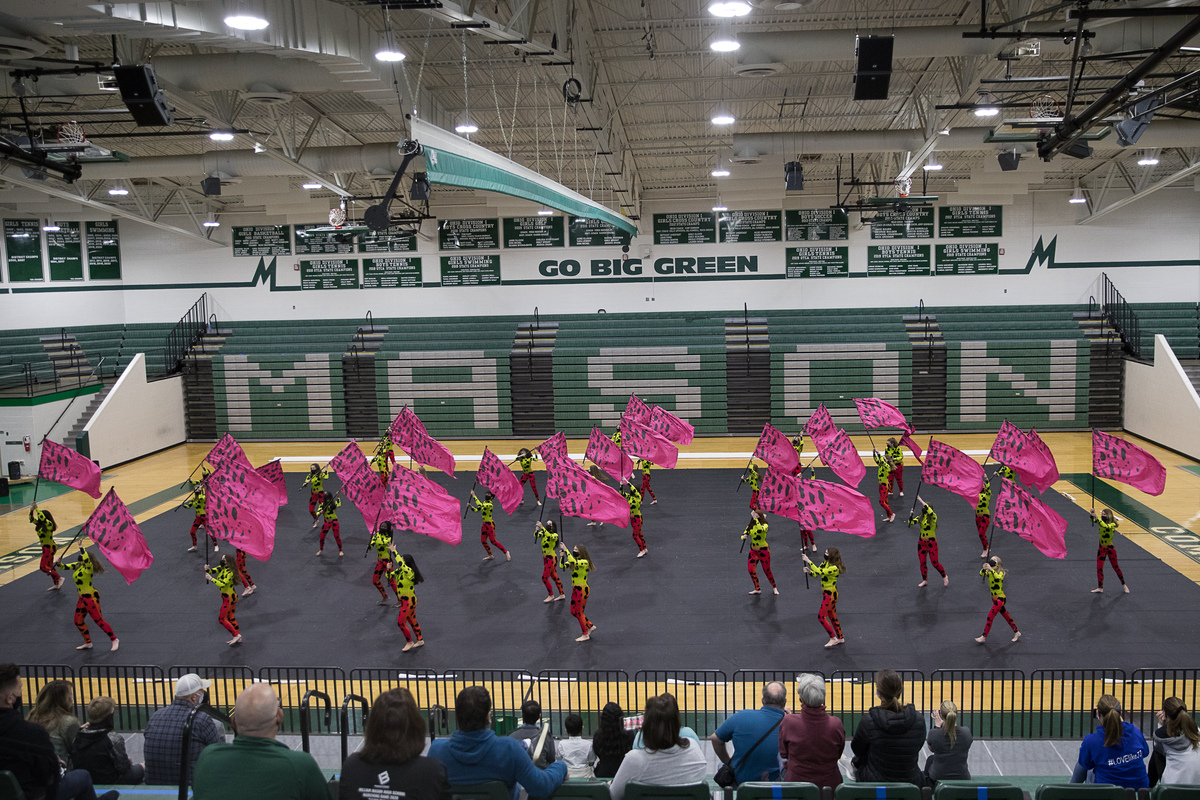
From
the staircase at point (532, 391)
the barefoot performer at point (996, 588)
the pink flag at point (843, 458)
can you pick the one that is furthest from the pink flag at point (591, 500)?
→ the staircase at point (532, 391)

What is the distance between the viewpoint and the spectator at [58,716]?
6.71 metres

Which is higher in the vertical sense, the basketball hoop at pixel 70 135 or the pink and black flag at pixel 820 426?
the basketball hoop at pixel 70 135

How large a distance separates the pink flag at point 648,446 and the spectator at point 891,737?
11.9 meters

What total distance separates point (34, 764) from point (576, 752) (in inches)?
155

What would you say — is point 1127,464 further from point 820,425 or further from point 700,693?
point 700,693

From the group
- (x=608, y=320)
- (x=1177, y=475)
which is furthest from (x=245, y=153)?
(x=1177, y=475)

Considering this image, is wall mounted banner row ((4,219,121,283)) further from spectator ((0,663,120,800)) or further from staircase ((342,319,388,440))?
spectator ((0,663,120,800))

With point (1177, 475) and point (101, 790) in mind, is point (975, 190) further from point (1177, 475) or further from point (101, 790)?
point (101, 790)

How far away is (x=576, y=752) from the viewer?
725 cm

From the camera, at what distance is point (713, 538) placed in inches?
659

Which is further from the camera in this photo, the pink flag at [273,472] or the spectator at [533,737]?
the pink flag at [273,472]

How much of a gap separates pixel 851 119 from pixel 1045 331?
37.7 ft

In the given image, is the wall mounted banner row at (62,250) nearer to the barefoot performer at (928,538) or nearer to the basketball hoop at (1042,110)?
the barefoot performer at (928,538)

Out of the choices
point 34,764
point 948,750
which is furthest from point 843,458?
point 34,764
